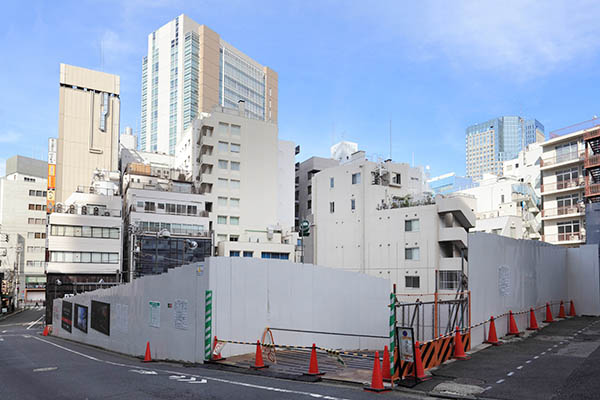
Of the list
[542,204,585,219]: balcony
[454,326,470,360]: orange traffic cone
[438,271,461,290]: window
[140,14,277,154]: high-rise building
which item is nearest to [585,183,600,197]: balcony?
[542,204,585,219]: balcony

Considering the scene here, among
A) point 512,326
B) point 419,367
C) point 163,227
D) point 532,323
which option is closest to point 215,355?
point 419,367

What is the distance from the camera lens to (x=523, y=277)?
22750 millimetres

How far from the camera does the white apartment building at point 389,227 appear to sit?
56469 mm

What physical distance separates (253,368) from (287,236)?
203 feet

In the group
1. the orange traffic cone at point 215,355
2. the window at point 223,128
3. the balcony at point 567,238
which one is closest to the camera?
the orange traffic cone at point 215,355

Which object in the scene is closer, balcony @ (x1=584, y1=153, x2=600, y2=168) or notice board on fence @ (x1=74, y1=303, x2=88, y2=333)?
notice board on fence @ (x1=74, y1=303, x2=88, y2=333)

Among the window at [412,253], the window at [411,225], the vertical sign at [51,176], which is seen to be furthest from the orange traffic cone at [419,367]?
the vertical sign at [51,176]

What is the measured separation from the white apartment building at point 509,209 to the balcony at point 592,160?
11.0 metres

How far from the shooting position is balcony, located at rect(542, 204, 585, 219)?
62.4 metres

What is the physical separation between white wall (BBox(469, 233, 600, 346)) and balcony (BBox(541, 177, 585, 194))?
37.9m

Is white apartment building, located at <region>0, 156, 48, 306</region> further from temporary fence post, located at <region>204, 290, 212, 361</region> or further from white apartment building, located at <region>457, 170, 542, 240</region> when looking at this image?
temporary fence post, located at <region>204, 290, 212, 361</region>

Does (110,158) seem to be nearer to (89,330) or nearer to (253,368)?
(89,330)

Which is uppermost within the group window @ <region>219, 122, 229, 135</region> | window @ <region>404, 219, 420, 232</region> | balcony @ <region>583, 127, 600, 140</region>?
window @ <region>219, 122, 229, 135</region>

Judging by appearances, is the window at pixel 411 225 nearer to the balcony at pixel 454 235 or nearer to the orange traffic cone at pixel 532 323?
the balcony at pixel 454 235
